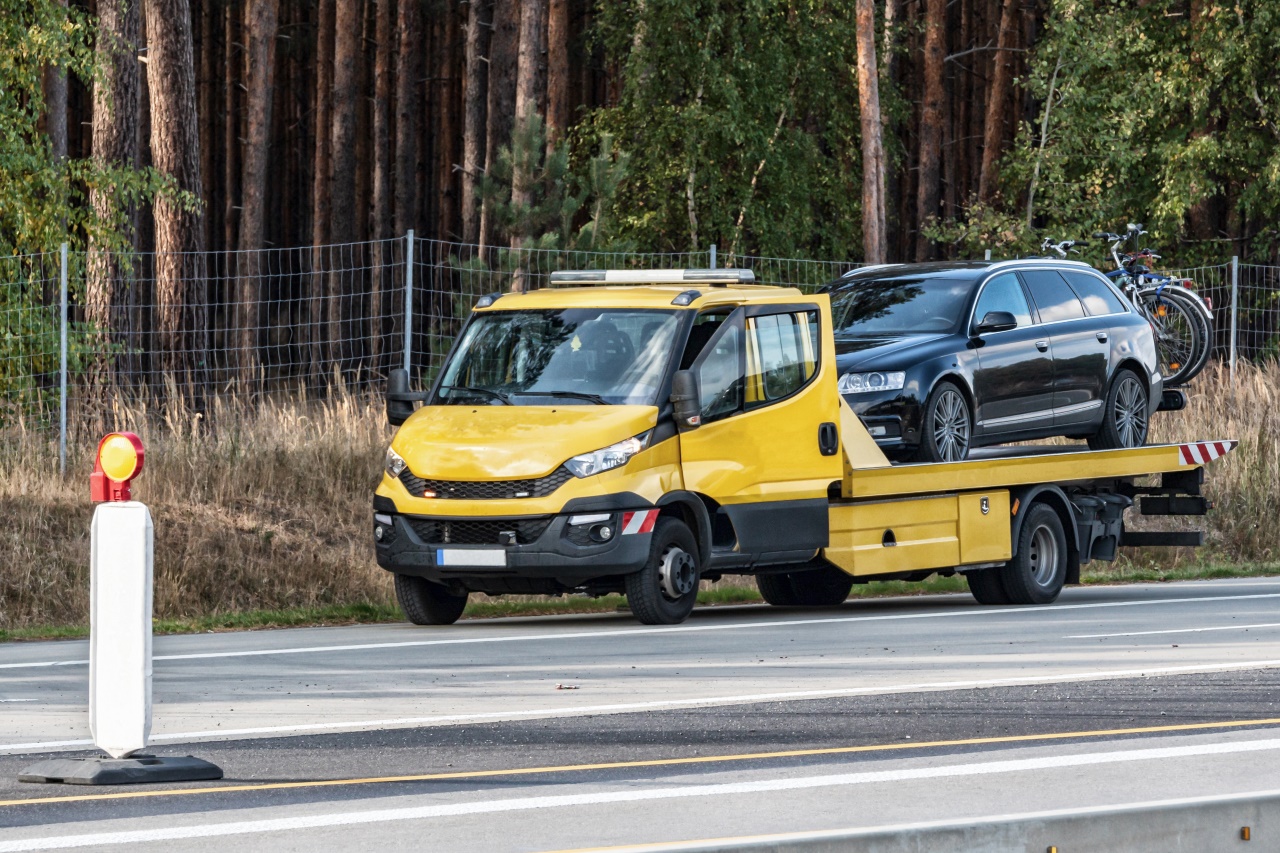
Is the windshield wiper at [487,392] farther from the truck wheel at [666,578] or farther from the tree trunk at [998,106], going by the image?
the tree trunk at [998,106]

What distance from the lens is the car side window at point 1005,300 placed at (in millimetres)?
16672

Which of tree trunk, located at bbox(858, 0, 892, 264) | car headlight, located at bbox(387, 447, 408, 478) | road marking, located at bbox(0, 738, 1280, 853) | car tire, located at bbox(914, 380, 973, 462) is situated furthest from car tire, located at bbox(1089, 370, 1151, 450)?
tree trunk, located at bbox(858, 0, 892, 264)

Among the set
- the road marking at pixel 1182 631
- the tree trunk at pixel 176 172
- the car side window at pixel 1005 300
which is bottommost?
the road marking at pixel 1182 631

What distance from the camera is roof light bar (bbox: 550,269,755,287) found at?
1578cm

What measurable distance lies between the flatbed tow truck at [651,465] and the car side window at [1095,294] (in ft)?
5.88

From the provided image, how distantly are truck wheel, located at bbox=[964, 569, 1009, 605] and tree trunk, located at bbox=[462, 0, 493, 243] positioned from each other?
1175 inches

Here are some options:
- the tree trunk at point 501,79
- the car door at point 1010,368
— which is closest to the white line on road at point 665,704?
the car door at point 1010,368

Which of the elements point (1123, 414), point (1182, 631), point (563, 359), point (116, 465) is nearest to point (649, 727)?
point (116, 465)

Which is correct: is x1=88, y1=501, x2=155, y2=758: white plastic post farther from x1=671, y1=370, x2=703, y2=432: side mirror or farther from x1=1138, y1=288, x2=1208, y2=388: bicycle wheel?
x1=1138, y1=288, x2=1208, y2=388: bicycle wheel

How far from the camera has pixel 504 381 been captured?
14.9 meters

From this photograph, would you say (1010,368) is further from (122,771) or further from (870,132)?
(870,132)

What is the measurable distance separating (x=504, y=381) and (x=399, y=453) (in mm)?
915

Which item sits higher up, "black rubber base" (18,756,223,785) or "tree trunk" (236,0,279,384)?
"tree trunk" (236,0,279,384)

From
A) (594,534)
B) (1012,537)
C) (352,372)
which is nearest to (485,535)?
(594,534)
